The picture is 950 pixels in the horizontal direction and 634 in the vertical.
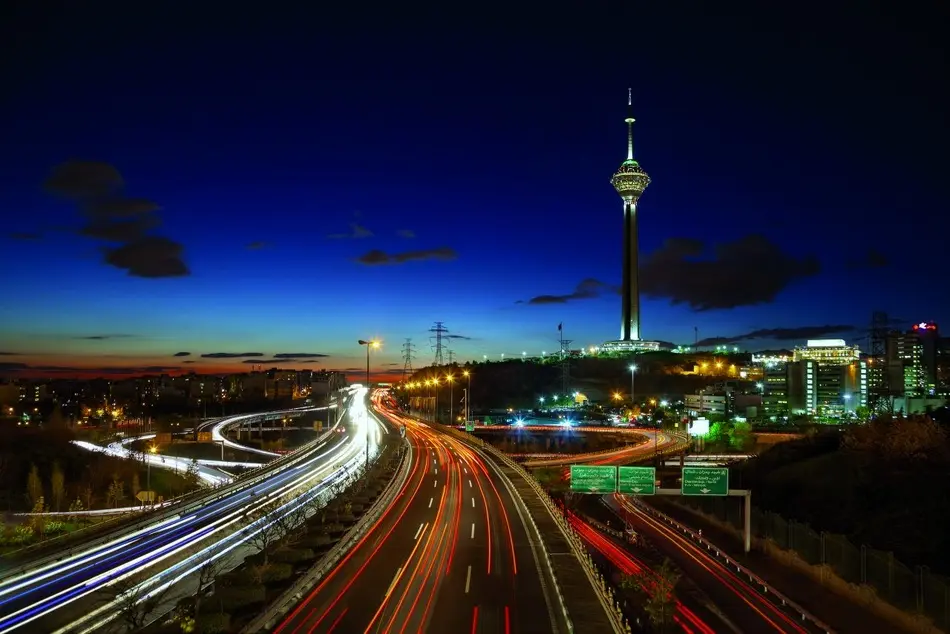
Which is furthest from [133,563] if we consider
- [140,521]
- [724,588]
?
[724,588]

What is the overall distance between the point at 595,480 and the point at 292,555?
14798 millimetres

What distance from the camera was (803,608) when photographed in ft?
86.6

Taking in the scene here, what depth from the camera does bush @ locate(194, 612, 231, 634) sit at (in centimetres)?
1639

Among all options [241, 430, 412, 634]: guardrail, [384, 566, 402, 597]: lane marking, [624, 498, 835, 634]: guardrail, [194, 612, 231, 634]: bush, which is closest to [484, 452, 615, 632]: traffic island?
[384, 566, 402, 597]: lane marking

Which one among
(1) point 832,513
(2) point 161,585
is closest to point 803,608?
(1) point 832,513

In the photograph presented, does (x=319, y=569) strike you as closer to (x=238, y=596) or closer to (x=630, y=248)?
(x=238, y=596)

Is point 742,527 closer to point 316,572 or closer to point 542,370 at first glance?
point 316,572

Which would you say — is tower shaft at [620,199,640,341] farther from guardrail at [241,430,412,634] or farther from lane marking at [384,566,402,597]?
lane marking at [384,566,402,597]

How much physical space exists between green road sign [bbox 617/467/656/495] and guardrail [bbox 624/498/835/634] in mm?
5564

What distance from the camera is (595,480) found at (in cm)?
3192

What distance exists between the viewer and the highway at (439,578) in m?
17.9

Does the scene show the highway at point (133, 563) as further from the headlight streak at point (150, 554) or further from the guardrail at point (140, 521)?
the guardrail at point (140, 521)

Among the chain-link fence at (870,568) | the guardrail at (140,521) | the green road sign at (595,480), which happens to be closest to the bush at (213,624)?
the guardrail at (140,521)

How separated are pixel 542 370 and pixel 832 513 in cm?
13229
